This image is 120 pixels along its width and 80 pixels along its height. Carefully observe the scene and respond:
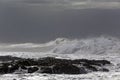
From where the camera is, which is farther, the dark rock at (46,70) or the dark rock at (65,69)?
the dark rock at (65,69)

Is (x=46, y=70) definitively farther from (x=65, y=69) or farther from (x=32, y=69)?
(x=65, y=69)

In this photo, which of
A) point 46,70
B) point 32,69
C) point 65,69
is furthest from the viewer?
point 65,69

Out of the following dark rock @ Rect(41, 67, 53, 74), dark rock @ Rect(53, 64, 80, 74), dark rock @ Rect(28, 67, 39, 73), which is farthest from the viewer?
dark rock @ Rect(53, 64, 80, 74)

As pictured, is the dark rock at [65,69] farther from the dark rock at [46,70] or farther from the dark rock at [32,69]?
the dark rock at [32,69]

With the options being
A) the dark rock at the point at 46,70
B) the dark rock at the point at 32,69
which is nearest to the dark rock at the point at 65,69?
the dark rock at the point at 46,70

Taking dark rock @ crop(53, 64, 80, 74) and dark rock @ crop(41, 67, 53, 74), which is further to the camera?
dark rock @ crop(53, 64, 80, 74)

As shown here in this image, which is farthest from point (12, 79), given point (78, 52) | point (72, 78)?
point (78, 52)

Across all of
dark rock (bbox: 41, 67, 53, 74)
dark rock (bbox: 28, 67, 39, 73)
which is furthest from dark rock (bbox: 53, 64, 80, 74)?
dark rock (bbox: 28, 67, 39, 73)

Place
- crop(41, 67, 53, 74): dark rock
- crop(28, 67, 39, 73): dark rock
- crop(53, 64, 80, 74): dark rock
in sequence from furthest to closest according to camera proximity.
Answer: crop(53, 64, 80, 74): dark rock < crop(28, 67, 39, 73): dark rock < crop(41, 67, 53, 74): dark rock

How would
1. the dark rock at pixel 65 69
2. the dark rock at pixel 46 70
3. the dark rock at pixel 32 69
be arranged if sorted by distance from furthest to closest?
the dark rock at pixel 65 69 → the dark rock at pixel 32 69 → the dark rock at pixel 46 70

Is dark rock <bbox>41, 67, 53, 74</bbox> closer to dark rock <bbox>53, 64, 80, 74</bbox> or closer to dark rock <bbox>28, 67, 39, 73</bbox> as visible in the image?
dark rock <bbox>53, 64, 80, 74</bbox>

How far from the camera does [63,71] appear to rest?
2635 inches

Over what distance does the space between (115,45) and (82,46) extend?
522 inches

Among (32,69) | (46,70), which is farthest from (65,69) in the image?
(32,69)
